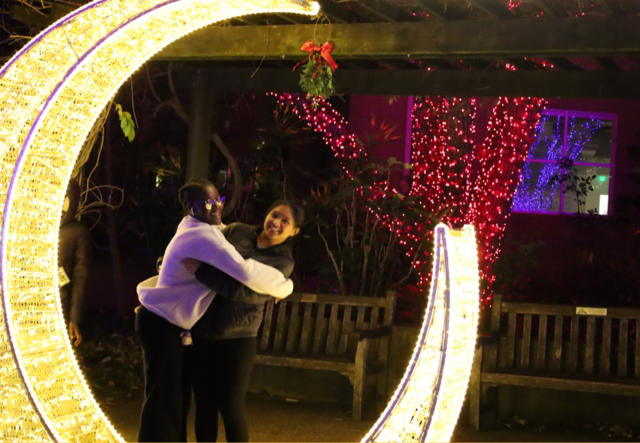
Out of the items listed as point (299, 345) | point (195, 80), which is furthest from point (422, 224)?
point (195, 80)

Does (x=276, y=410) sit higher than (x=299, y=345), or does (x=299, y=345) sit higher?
(x=299, y=345)

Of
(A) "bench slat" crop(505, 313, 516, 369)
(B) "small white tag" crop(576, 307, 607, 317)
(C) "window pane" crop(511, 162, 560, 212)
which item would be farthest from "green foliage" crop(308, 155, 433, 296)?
(C) "window pane" crop(511, 162, 560, 212)

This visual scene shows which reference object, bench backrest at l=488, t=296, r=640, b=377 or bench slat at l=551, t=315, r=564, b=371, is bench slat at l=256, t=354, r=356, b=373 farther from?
bench slat at l=551, t=315, r=564, b=371

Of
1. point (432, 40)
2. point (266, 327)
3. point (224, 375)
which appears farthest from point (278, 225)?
point (266, 327)

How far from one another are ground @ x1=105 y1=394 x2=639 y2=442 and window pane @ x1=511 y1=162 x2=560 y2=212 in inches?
238

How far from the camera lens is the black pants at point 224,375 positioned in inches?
154

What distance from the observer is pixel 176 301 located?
3797 millimetres

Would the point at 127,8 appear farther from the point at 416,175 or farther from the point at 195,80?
the point at 416,175

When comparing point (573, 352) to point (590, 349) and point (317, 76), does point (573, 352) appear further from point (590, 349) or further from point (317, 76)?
point (317, 76)

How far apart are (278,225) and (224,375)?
31.2 inches

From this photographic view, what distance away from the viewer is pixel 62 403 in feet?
13.1

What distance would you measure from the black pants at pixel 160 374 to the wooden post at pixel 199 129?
354 centimetres

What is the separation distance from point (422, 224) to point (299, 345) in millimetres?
2241

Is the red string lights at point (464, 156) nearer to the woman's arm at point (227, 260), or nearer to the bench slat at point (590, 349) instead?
the bench slat at point (590, 349)
